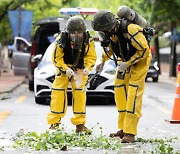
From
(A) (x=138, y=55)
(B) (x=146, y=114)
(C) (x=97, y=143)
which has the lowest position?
(B) (x=146, y=114)

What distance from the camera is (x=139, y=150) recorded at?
905 centimetres

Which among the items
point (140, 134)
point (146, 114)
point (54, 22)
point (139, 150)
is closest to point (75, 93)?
point (140, 134)

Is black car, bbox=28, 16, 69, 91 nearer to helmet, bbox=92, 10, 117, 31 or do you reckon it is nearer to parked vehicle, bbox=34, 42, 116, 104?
parked vehicle, bbox=34, 42, 116, 104

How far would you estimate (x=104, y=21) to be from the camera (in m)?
9.73

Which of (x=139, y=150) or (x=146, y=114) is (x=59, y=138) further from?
(x=146, y=114)

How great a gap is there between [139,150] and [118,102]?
1.36 m

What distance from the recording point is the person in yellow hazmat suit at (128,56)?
9.77 metres

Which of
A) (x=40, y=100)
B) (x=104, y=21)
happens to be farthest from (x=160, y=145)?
(x=40, y=100)

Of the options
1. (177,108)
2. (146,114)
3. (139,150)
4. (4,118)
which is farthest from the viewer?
(146,114)

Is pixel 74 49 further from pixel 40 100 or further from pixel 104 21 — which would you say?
pixel 40 100

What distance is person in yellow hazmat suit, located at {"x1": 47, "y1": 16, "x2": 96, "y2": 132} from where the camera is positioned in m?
10.6

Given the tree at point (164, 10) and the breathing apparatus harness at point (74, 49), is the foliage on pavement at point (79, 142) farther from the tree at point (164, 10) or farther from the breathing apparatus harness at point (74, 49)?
the tree at point (164, 10)

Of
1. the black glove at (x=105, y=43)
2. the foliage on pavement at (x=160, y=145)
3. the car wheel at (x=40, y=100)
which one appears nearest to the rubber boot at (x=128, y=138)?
the foliage on pavement at (x=160, y=145)

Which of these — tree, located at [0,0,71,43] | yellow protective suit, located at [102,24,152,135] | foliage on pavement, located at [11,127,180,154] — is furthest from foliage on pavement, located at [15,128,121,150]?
tree, located at [0,0,71,43]
